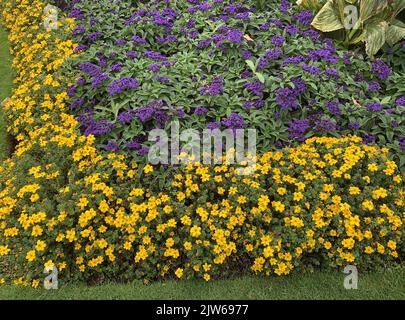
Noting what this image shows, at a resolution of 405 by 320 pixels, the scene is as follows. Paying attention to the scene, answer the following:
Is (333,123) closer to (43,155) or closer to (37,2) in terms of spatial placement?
(43,155)

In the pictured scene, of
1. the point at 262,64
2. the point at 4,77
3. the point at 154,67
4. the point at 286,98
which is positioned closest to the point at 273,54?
the point at 262,64

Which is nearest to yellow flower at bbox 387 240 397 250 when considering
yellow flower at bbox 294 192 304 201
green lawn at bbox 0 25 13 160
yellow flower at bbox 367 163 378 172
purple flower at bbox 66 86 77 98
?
yellow flower at bbox 367 163 378 172

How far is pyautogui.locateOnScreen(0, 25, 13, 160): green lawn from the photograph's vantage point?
13.9 feet

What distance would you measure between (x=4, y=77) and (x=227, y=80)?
2.79 metres

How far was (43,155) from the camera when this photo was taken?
3.57m

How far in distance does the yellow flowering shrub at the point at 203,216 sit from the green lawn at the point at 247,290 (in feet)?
0.26

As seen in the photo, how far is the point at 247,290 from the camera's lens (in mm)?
2814

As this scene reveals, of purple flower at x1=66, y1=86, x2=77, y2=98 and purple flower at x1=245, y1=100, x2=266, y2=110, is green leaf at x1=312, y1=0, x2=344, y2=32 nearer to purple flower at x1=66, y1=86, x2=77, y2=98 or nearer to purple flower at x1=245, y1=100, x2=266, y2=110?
purple flower at x1=245, y1=100, x2=266, y2=110

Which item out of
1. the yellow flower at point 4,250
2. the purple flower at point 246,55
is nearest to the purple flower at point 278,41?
the purple flower at point 246,55

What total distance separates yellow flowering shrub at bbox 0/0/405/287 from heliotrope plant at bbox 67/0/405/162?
0.33m

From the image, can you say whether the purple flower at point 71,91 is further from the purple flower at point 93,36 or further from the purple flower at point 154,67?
the purple flower at point 93,36

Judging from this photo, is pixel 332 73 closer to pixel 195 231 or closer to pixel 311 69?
pixel 311 69

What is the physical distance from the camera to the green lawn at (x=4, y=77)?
4.23m

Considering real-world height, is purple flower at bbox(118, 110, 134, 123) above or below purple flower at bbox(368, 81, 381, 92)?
below
